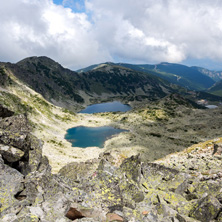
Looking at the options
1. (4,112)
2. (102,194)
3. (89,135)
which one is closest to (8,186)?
(102,194)

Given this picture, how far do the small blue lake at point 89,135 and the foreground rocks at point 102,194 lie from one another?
223ft

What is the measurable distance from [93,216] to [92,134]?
94.1 m

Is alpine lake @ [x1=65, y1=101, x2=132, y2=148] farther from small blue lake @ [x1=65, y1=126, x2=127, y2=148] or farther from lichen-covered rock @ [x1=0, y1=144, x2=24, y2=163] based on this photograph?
lichen-covered rock @ [x1=0, y1=144, x2=24, y2=163]

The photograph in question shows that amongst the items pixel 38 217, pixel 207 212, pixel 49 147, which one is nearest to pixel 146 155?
pixel 49 147

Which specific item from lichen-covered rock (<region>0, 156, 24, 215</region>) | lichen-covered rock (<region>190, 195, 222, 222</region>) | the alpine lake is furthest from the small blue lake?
lichen-covered rock (<region>190, 195, 222, 222</region>)

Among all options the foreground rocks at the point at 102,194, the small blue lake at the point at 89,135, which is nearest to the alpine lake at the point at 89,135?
the small blue lake at the point at 89,135

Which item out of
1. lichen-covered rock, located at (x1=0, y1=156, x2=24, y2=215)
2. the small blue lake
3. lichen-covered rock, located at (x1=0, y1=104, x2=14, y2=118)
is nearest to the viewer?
lichen-covered rock, located at (x1=0, y1=156, x2=24, y2=215)

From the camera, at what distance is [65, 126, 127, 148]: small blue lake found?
84750 millimetres

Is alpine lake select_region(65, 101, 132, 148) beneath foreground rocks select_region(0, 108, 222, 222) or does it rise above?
beneath

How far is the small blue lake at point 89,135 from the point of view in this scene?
278 feet

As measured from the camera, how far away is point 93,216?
24.1 ft

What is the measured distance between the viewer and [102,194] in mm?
9219

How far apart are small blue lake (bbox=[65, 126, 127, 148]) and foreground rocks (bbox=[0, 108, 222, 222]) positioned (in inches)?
2672

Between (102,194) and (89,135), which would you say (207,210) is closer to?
(102,194)
